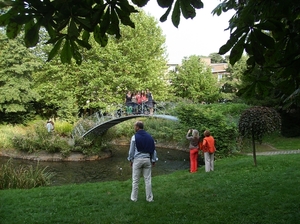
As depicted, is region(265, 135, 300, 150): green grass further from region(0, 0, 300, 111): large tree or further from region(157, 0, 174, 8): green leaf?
region(157, 0, 174, 8): green leaf

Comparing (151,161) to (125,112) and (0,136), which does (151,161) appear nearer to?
(125,112)

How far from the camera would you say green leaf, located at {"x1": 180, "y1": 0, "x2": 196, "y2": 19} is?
7.51ft

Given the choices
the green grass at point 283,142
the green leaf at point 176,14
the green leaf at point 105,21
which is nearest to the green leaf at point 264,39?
the green leaf at point 176,14

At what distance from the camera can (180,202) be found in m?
6.14

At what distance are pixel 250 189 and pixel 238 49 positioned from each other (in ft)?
17.4

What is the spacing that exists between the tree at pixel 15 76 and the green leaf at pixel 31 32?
24.9 metres

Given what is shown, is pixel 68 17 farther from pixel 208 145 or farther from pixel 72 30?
pixel 208 145

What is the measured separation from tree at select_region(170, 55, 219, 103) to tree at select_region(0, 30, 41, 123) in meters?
14.8

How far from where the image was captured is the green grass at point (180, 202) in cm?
514

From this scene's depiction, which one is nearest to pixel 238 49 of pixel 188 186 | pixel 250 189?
pixel 250 189

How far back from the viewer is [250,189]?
6.84m

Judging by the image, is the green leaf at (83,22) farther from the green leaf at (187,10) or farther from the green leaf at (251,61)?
the green leaf at (251,61)

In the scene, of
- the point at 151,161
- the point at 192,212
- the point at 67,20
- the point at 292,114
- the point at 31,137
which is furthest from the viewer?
the point at 292,114

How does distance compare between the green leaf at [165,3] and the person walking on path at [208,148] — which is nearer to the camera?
the green leaf at [165,3]
